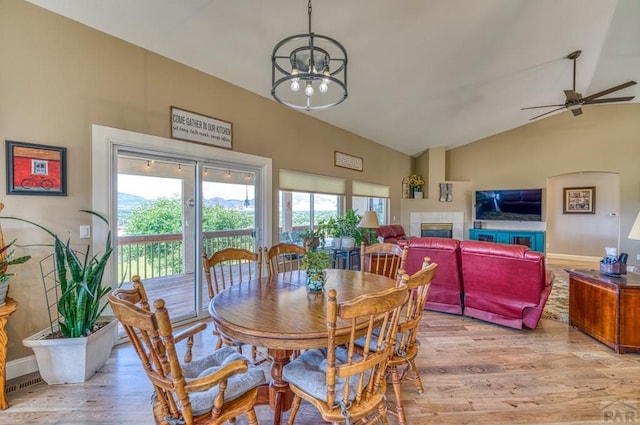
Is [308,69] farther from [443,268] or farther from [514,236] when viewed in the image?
[514,236]

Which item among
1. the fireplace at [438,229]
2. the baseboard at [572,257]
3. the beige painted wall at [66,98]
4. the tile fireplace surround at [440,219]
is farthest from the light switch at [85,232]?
the baseboard at [572,257]

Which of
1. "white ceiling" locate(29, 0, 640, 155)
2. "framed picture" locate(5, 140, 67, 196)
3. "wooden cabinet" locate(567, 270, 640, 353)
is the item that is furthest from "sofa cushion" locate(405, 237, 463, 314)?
"framed picture" locate(5, 140, 67, 196)

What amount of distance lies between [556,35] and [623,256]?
9.98 ft

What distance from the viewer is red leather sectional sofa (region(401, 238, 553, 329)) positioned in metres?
3.23

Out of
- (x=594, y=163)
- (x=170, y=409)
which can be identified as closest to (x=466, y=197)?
(x=594, y=163)

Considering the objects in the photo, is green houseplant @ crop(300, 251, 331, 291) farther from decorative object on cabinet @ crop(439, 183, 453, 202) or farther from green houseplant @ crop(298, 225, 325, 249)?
decorative object on cabinet @ crop(439, 183, 453, 202)

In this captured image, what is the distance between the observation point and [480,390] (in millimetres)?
2270

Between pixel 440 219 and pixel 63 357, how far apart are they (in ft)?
27.5

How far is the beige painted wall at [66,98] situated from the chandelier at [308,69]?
1.02 meters

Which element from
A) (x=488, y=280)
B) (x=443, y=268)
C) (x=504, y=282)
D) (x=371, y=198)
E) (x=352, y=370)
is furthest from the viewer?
(x=371, y=198)

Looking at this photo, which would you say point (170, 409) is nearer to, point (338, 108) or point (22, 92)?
point (22, 92)

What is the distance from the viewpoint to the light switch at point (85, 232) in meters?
2.70

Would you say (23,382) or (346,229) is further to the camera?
(346,229)

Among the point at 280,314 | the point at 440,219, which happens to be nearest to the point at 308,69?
the point at 280,314
